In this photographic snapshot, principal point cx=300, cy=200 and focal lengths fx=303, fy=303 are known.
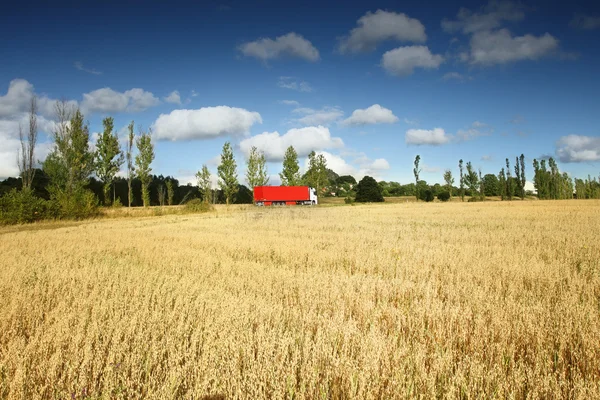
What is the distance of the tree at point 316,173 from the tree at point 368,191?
18.5 meters

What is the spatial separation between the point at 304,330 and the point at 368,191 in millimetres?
87827

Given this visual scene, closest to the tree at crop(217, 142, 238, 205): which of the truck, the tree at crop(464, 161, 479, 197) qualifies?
the truck

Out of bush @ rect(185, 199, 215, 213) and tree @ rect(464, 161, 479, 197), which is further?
tree @ rect(464, 161, 479, 197)

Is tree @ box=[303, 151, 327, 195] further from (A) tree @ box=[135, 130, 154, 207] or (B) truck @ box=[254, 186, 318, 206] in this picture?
(A) tree @ box=[135, 130, 154, 207]

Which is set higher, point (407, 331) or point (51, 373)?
point (51, 373)

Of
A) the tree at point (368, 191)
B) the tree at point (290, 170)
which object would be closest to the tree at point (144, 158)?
the tree at point (290, 170)

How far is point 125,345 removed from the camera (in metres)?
3.55

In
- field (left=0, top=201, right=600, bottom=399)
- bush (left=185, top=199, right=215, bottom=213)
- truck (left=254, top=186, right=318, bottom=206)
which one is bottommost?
field (left=0, top=201, right=600, bottom=399)

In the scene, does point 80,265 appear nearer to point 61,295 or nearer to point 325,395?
point 61,295

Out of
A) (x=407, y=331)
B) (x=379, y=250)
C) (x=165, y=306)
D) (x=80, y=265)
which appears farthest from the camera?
(x=379, y=250)

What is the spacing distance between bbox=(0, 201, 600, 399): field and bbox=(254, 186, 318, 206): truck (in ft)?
150

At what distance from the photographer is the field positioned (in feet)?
9.35

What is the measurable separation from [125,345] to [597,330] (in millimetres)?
5744

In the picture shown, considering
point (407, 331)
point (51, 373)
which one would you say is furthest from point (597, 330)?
point (51, 373)
